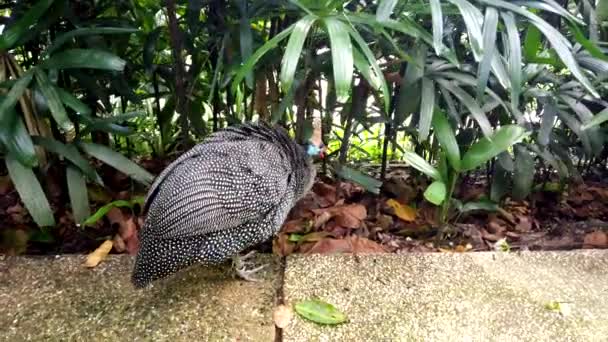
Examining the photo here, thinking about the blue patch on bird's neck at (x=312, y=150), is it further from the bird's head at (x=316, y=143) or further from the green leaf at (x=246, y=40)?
the green leaf at (x=246, y=40)

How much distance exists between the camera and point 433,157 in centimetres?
257

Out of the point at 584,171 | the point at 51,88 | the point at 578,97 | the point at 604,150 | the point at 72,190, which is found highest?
the point at 51,88

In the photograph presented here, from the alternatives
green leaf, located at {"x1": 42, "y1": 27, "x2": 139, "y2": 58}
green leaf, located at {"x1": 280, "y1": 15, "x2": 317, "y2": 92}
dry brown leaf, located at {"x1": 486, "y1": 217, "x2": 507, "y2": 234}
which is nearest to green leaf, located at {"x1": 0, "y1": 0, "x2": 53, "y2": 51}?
green leaf, located at {"x1": 42, "y1": 27, "x2": 139, "y2": 58}

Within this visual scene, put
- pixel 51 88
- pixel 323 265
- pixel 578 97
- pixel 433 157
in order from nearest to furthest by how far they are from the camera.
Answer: pixel 51 88
pixel 323 265
pixel 578 97
pixel 433 157

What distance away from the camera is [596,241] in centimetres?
233

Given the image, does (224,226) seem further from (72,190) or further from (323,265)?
(72,190)

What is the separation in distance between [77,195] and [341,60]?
123 cm

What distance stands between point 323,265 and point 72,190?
3.40ft

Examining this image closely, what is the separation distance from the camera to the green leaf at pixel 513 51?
1.74 meters

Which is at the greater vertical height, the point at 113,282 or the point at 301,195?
the point at 301,195

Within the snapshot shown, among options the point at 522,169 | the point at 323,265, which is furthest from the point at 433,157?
the point at 323,265

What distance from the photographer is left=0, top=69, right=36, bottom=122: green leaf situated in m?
1.88

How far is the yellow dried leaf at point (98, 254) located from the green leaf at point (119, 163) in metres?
0.31

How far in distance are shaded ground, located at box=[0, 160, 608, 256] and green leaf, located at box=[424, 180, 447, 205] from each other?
0.36 meters
